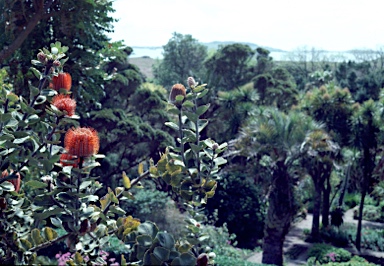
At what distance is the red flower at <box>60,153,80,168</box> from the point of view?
1.39 m

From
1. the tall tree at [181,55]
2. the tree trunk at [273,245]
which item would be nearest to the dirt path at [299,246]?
the tree trunk at [273,245]

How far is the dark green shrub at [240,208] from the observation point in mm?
14734

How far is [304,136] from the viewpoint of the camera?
1045 cm

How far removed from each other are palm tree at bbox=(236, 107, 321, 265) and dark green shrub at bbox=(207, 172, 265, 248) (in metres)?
4.42

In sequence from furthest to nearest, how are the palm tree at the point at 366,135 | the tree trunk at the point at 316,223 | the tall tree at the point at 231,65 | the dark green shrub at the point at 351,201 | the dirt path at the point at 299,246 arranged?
the tall tree at the point at 231,65 < the dark green shrub at the point at 351,201 < the tree trunk at the point at 316,223 < the palm tree at the point at 366,135 < the dirt path at the point at 299,246

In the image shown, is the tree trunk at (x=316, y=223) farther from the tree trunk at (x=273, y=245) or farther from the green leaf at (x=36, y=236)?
the green leaf at (x=36, y=236)

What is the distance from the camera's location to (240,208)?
14781 mm

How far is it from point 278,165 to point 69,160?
29.3ft

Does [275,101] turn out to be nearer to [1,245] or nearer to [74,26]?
[74,26]

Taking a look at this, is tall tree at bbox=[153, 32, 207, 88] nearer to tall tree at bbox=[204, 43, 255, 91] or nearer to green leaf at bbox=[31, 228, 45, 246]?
tall tree at bbox=[204, 43, 255, 91]

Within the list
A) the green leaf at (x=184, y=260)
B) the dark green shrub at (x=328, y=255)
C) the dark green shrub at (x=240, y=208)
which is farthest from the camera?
the dark green shrub at (x=240, y=208)

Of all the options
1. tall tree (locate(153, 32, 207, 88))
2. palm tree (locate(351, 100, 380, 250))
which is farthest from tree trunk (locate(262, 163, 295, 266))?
tall tree (locate(153, 32, 207, 88))

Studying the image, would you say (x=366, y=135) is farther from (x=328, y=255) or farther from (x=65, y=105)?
(x=65, y=105)

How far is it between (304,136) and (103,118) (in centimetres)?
519
